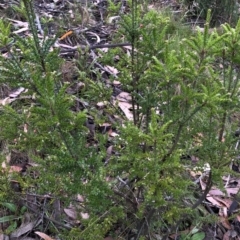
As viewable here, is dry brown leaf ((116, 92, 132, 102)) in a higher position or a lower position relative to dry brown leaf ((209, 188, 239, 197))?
higher

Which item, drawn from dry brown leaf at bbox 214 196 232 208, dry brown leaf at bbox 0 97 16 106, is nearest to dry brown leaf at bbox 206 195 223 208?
dry brown leaf at bbox 214 196 232 208

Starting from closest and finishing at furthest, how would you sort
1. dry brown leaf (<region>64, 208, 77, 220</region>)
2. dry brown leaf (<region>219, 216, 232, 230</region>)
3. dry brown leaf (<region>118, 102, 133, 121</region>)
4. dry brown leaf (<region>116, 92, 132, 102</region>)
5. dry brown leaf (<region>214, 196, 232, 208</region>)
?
dry brown leaf (<region>64, 208, 77, 220</region>), dry brown leaf (<region>219, 216, 232, 230</region>), dry brown leaf (<region>214, 196, 232, 208</region>), dry brown leaf (<region>118, 102, 133, 121</region>), dry brown leaf (<region>116, 92, 132, 102</region>)

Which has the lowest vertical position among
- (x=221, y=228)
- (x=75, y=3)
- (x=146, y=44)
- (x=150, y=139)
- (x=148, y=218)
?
(x=221, y=228)

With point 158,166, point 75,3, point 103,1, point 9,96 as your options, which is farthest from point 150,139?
point 103,1

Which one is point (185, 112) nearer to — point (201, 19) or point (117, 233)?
point (117, 233)

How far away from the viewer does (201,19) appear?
441 centimetres

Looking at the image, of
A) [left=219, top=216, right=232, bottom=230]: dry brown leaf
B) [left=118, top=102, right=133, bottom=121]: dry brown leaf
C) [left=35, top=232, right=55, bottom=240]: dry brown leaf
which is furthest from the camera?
[left=118, top=102, right=133, bottom=121]: dry brown leaf

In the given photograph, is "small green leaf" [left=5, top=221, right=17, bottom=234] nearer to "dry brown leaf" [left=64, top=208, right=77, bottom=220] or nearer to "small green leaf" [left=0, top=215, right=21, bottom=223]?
"small green leaf" [left=0, top=215, right=21, bottom=223]

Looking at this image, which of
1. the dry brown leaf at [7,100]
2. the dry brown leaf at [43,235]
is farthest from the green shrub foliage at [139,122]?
the dry brown leaf at [7,100]

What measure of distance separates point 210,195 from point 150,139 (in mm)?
1285

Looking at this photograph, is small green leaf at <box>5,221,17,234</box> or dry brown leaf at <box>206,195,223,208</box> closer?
small green leaf at <box>5,221,17,234</box>

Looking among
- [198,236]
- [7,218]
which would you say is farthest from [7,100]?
[198,236]

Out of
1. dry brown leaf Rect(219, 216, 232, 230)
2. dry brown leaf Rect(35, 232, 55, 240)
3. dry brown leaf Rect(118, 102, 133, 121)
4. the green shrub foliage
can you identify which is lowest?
dry brown leaf Rect(219, 216, 232, 230)

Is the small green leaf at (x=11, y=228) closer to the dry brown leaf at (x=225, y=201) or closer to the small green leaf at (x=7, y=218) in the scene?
the small green leaf at (x=7, y=218)
